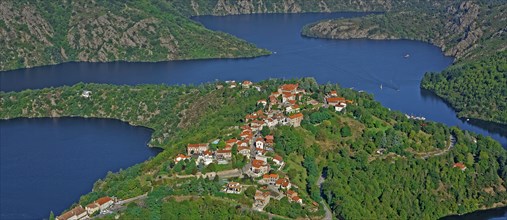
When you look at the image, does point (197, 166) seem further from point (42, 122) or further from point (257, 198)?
point (42, 122)

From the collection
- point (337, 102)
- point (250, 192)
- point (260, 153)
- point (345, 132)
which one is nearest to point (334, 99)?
point (337, 102)

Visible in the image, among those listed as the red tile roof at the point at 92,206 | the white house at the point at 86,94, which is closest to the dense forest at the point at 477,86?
the white house at the point at 86,94

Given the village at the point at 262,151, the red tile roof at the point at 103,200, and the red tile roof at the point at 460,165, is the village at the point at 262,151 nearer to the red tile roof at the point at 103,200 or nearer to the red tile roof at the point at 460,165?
the red tile roof at the point at 103,200

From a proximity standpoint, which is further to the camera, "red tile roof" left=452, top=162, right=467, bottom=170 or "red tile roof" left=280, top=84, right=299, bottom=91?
"red tile roof" left=280, top=84, right=299, bottom=91

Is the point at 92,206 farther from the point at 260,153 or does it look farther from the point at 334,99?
the point at 334,99

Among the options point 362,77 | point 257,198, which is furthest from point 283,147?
point 362,77

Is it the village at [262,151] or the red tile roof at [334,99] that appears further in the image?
the red tile roof at [334,99]

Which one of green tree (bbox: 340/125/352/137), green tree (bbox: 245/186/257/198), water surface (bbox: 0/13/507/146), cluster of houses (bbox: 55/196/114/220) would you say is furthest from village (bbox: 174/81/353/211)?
water surface (bbox: 0/13/507/146)

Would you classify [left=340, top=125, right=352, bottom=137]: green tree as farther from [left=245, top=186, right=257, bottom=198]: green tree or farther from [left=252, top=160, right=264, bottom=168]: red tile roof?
[left=245, top=186, right=257, bottom=198]: green tree
